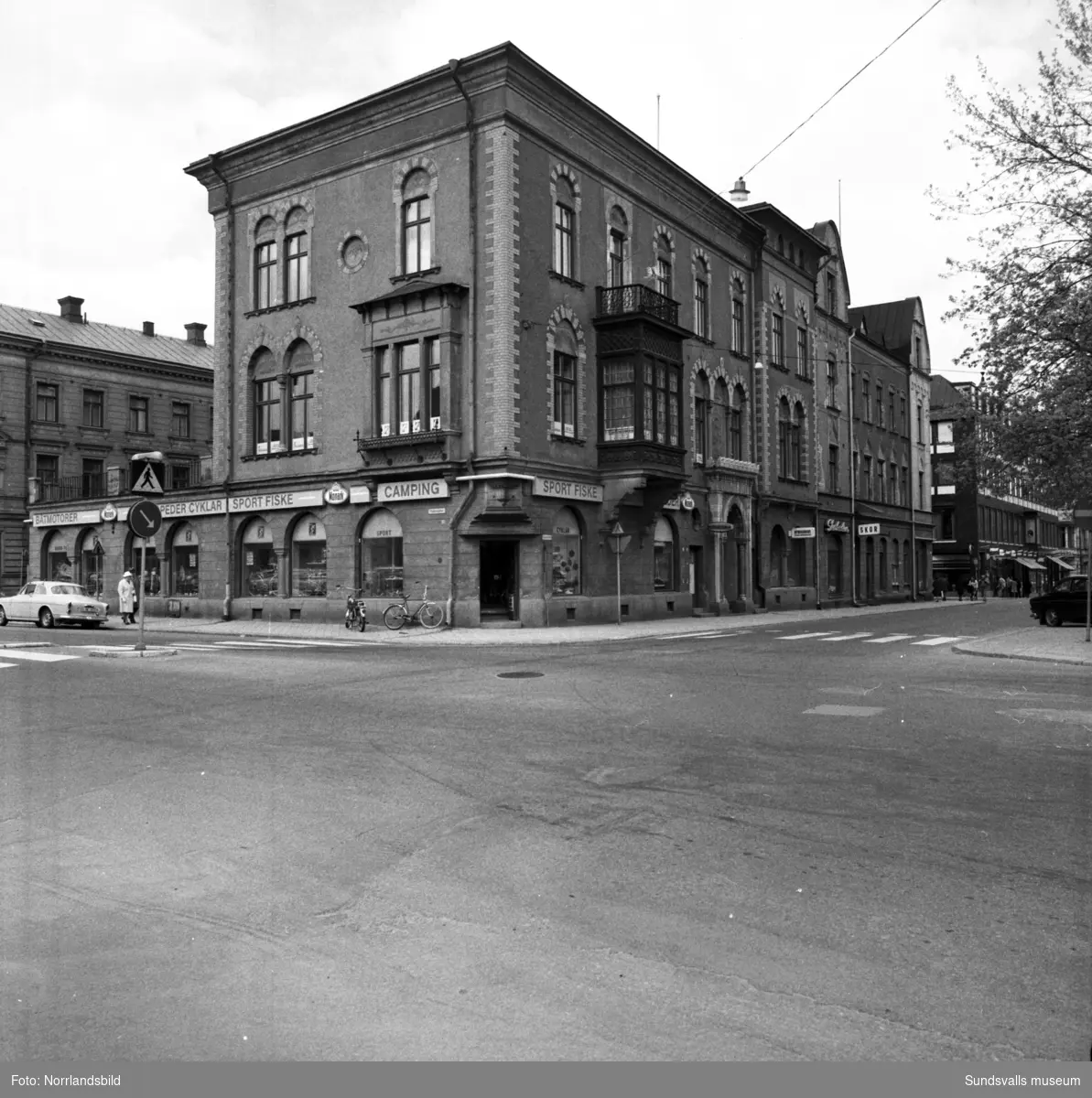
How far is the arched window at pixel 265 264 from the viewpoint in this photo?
33.2 meters

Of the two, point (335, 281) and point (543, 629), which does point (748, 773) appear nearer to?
point (543, 629)

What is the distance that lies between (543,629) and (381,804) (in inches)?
793

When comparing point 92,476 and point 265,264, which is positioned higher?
point 265,264

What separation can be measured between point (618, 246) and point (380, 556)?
12957 mm

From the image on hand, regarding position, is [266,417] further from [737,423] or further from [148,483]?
[737,423]

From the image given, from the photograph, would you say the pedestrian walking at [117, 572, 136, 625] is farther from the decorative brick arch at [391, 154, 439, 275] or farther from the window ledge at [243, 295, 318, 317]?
the decorative brick arch at [391, 154, 439, 275]

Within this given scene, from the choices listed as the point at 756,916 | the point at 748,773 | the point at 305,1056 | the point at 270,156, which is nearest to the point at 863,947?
the point at 756,916

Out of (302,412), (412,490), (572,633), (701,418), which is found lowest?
(572,633)

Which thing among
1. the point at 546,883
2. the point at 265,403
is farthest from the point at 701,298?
the point at 546,883

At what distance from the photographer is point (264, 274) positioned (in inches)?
1323

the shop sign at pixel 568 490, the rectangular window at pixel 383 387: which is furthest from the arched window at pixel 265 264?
the shop sign at pixel 568 490

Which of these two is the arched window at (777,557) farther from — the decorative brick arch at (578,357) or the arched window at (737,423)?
the decorative brick arch at (578,357)

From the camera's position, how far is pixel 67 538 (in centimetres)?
4125

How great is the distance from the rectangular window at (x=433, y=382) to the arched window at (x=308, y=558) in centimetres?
561
